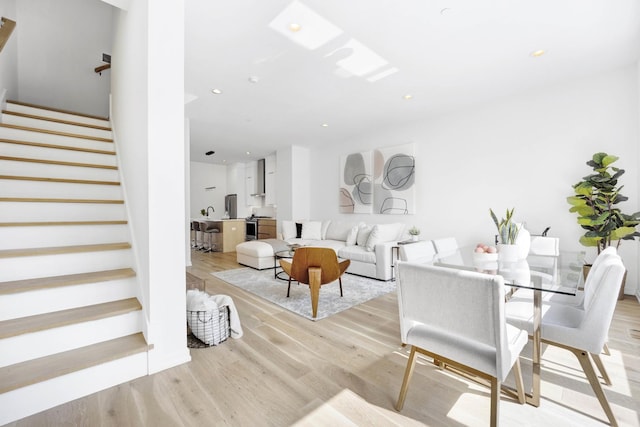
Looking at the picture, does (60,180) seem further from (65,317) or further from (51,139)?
(65,317)

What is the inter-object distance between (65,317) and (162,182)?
104cm

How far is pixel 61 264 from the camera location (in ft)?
6.55

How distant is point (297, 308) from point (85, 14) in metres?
5.87

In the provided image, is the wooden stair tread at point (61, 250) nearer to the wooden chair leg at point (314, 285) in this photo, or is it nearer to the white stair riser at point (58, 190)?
the white stair riser at point (58, 190)

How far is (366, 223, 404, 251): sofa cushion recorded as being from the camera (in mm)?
4449

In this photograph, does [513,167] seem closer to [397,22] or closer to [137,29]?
[397,22]

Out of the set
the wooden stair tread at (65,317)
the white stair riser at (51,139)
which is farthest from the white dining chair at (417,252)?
the white stair riser at (51,139)

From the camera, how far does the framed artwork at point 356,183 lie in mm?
5789

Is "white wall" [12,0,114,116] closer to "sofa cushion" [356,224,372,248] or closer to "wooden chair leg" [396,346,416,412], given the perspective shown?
"sofa cushion" [356,224,372,248]

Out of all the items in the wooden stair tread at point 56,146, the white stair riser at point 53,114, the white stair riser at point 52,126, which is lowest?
the wooden stair tread at point 56,146

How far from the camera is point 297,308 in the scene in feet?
9.83

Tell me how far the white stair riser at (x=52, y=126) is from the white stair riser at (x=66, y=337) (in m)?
2.85

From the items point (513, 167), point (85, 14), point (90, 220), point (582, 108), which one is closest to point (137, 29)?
point (90, 220)

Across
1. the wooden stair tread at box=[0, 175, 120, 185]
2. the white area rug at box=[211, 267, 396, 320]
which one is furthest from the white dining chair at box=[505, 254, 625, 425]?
the wooden stair tread at box=[0, 175, 120, 185]
